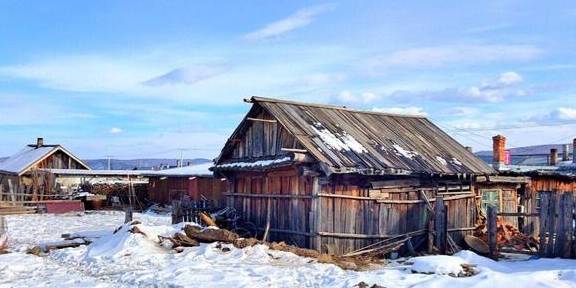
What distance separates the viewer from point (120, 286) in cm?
1210

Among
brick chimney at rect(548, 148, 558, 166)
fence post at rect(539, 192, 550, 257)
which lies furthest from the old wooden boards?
brick chimney at rect(548, 148, 558, 166)

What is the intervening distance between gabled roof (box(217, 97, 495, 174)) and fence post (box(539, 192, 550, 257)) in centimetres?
369

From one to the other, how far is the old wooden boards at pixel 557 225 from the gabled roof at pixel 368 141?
12.5 feet

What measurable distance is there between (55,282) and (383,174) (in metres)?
8.91

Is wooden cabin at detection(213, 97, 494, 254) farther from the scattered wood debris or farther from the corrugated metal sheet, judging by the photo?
the scattered wood debris

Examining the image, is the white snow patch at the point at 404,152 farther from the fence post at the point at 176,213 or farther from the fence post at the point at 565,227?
the fence post at the point at 176,213

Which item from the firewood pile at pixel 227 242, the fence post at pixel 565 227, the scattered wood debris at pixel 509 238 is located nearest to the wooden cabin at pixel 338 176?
the scattered wood debris at pixel 509 238

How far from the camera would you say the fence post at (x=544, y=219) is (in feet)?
50.3

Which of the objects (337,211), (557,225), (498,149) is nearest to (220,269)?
(337,211)

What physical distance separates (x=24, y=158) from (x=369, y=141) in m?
37.8

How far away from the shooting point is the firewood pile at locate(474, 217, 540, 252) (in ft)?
57.0

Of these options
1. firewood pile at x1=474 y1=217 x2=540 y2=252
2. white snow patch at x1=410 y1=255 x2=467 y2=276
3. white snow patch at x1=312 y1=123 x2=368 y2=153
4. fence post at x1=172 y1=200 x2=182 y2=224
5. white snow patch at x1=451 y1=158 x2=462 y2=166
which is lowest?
firewood pile at x1=474 y1=217 x2=540 y2=252

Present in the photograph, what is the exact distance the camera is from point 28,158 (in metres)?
47.8

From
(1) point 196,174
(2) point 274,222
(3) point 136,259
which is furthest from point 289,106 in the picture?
(1) point 196,174
